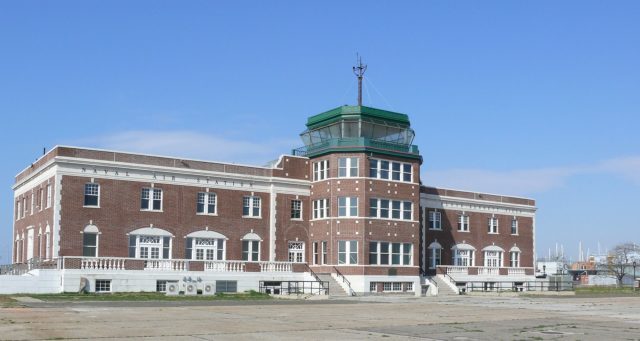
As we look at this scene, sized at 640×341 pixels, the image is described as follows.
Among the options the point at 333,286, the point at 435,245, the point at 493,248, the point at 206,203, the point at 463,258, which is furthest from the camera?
the point at 493,248

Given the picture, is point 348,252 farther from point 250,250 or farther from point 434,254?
point 434,254

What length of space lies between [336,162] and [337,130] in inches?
106

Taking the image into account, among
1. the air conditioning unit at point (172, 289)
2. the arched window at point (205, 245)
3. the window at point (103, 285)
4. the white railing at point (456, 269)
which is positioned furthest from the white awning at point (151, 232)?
the white railing at point (456, 269)

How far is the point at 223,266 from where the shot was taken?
49.8 metres

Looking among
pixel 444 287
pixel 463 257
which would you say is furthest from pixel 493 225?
pixel 444 287

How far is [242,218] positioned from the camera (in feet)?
171

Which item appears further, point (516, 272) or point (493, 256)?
point (516, 272)

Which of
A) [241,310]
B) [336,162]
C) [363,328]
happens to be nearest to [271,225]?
[336,162]

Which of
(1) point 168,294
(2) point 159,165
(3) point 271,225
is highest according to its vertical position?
(2) point 159,165

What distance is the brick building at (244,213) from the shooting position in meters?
45.8

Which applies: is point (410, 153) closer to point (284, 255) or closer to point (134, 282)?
point (284, 255)

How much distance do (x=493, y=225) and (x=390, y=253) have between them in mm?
17412

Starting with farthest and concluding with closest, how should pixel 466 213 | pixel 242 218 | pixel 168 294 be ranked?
pixel 466 213 < pixel 242 218 < pixel 168 294

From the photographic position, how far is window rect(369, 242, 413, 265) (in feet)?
173
